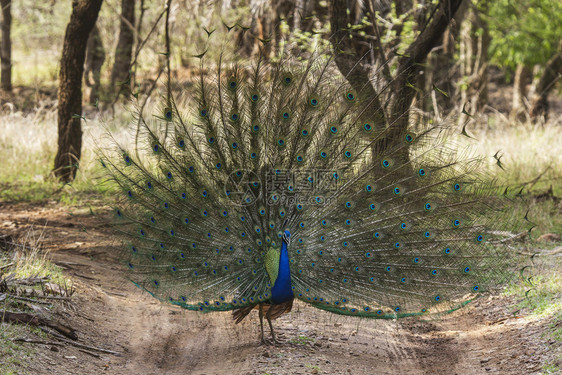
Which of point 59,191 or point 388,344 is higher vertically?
point 59,191

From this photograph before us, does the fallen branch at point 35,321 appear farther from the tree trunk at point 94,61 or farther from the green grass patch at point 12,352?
the tree trunk at point 94,61

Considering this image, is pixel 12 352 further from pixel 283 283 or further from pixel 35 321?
pixel 283 283

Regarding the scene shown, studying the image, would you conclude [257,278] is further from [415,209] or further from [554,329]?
[554,329]

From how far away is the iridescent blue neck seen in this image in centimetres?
516

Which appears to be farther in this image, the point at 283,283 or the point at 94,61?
the point at 94,61

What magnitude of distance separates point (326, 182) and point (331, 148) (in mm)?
323

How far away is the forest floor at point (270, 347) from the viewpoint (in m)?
5.09

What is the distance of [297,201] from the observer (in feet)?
18.1

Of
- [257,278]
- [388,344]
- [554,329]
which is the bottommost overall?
[388,344]

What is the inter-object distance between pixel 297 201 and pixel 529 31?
45.2ft

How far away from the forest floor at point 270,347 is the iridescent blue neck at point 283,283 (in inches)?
22.6

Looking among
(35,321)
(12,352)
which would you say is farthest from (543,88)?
(12,352)

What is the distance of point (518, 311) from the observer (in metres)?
6.18

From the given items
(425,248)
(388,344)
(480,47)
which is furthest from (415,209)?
(480,47)
